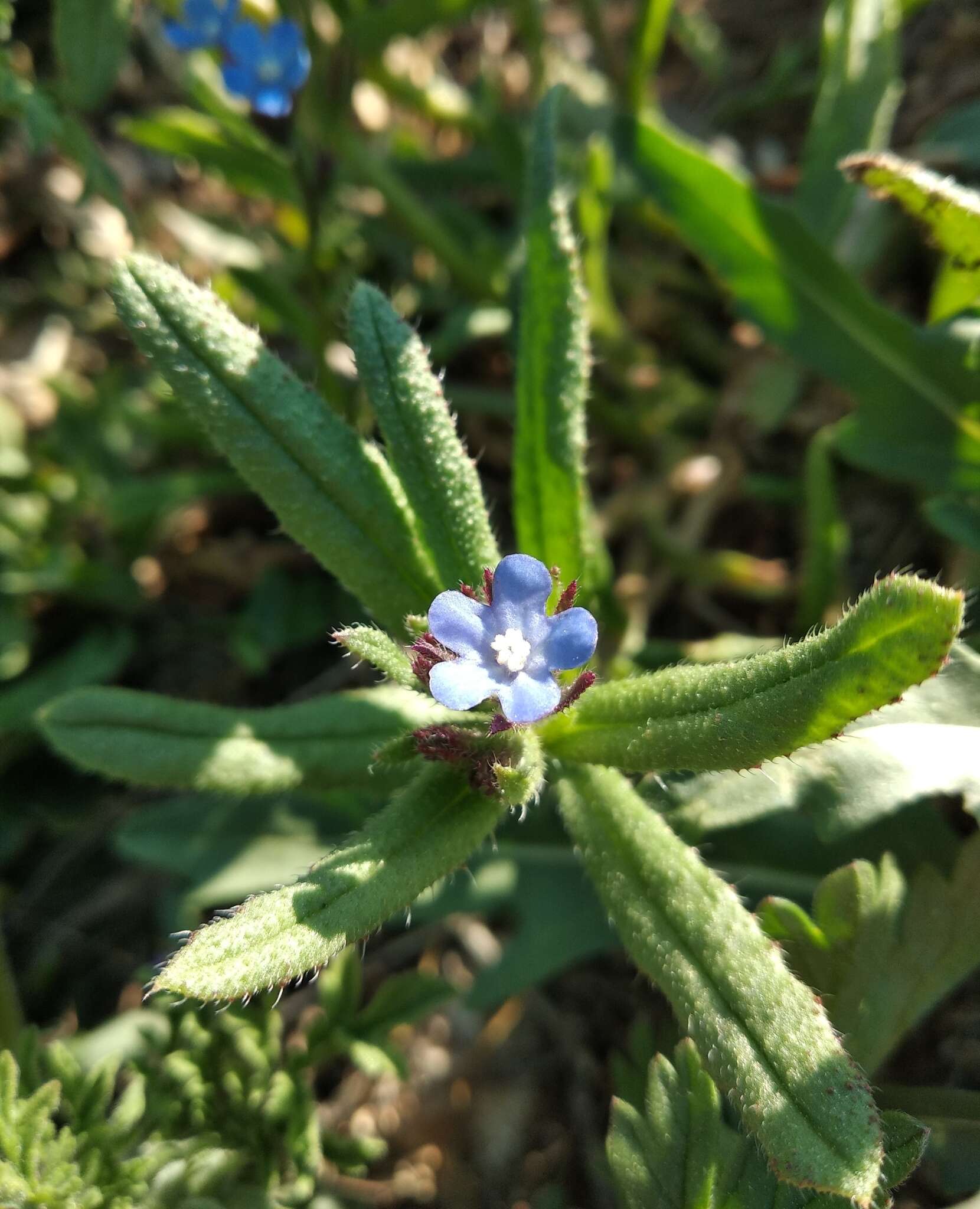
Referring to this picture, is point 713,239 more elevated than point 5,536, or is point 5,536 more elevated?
point 713,239

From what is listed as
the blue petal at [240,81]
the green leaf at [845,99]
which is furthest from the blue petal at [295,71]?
the green leaf at [845,99]

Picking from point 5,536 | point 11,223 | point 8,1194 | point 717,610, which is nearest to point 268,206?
point 11,223

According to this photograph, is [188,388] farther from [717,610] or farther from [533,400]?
[717,610]

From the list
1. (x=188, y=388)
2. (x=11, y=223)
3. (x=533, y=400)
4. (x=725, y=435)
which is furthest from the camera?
(x=11, y=223)

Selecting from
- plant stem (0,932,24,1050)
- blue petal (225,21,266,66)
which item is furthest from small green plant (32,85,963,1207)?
blue petal (225,21,266,66)

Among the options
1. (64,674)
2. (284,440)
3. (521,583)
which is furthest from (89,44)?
(521,583)

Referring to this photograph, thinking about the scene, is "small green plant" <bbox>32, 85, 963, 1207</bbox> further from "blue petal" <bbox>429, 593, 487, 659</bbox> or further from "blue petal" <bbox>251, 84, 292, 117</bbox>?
"blue petal" <bbox>251, 84, 292, 117</bbox>
